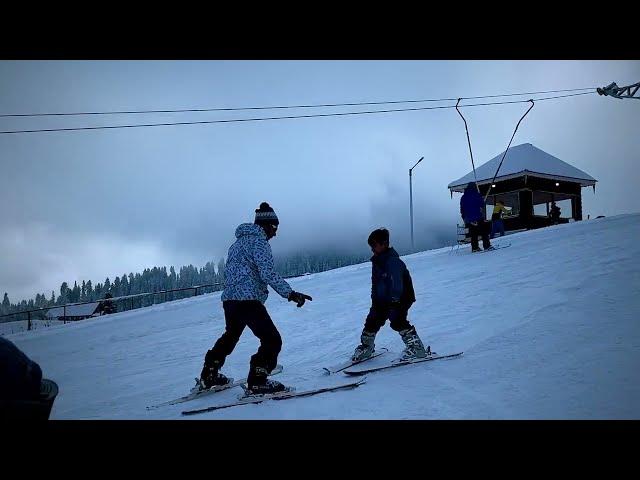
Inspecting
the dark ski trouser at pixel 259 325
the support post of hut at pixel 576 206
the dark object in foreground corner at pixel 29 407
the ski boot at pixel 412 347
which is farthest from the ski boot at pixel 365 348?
the support post of hut at pixel 576 206

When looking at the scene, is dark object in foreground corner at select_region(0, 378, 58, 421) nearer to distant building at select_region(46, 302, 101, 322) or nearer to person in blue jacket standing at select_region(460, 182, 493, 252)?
person in blue jacket standing at select_region(460, 182, 493, 252)

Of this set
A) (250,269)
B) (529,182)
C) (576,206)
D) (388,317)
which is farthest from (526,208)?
(250,269)

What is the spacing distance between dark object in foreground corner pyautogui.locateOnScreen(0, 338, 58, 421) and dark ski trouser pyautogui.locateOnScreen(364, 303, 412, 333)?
348cm

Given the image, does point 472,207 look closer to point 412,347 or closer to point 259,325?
point 412,347

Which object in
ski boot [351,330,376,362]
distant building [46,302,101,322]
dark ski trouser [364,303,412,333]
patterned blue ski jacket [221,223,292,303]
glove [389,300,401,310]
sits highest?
patterned blue ski jacket [221,223,292,303]

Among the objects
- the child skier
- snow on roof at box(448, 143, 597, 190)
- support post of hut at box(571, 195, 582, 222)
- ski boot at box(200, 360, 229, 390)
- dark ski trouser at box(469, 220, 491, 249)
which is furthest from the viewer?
support post of hut at box(571, 195, 582, 222)

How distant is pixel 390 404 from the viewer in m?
3.41

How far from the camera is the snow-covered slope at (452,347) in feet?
10.8

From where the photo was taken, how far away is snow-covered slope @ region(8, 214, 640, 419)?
3293mm

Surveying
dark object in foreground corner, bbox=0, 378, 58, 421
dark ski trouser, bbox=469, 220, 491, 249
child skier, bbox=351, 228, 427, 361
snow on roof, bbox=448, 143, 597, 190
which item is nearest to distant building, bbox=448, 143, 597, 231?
snow on roof, bbox=448, 143, 597, 190

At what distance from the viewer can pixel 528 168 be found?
2498 cm
